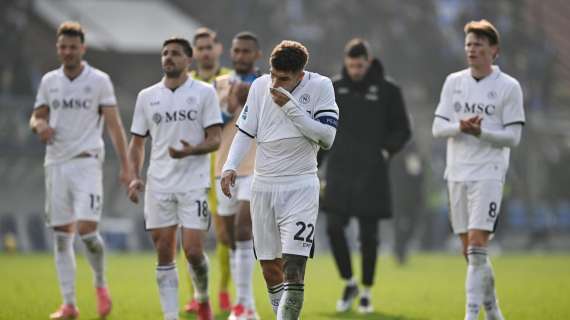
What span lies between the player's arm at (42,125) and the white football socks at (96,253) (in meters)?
1.06

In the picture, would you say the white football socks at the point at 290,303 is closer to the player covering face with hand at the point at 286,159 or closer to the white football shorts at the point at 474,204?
the player covering face with hand at the point at 286,159

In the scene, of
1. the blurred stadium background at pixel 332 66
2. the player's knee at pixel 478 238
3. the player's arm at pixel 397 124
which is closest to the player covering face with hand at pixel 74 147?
the player's arm at pixel 397 124

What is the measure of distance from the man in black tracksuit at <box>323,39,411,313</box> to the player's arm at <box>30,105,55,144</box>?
3.48 m

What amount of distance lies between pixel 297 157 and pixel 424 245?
24.6 m

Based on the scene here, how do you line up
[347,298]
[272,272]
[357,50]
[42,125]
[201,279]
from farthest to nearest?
[357,50]
[347,298]
[42,125]
[201,279]
[272,272]

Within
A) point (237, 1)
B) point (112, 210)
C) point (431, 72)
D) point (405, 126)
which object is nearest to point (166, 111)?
point (405, 126)

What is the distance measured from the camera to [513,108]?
11547 mm

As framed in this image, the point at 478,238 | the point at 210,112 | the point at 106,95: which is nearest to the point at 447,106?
the point at 478,238

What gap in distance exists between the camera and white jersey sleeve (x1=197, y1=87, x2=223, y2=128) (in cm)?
1136

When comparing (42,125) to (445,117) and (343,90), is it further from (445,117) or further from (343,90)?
(445,117)

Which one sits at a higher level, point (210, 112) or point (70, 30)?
point (70, 30)

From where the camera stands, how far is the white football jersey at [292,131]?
31.8 ft

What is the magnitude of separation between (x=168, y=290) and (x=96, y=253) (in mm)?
1914

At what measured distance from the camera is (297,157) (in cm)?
972
